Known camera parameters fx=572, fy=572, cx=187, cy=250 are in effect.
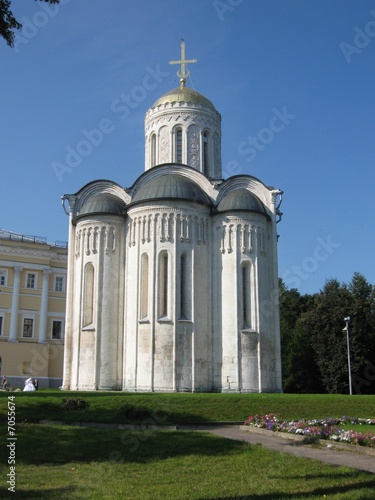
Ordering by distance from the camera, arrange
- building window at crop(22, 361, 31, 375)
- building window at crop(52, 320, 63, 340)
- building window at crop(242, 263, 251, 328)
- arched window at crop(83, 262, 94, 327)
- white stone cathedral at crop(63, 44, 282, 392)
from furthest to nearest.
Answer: building window at crop(52, 320, 63, 340)
building window at crop(22, 361, 31, 375)
arched window at crop(83, 262, 94, 327)
building window at crop(242, 263, 251, 328)
white stone cathedral at crop(63, 44, 282, 392)

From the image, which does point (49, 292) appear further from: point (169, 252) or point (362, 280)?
point (362, 280)

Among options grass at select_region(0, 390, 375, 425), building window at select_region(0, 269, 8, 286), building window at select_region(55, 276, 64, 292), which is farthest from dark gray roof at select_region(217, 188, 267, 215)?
building window at select_region(0, 269, 8, 286)

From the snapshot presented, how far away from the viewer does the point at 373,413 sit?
2425 centimetres

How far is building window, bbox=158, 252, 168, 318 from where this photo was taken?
29.1 m

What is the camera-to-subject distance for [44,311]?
161 feet

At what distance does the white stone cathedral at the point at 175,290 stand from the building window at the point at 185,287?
5 cm

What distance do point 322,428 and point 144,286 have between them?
51.5ft

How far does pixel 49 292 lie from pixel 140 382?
23774 millimetres

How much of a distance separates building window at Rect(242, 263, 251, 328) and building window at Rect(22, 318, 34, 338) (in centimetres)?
2452

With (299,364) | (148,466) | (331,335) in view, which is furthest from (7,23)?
(299,364)

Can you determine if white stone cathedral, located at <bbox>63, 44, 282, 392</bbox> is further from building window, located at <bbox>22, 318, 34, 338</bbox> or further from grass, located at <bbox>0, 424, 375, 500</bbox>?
building window, located at <bbox>22, 318, 34, 338</bbox>

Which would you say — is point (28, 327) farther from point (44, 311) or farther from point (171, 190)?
point (171, 190)

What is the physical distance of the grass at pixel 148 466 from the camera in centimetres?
879

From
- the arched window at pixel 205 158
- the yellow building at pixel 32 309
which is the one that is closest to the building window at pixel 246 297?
the arched window at pixel 205 158
